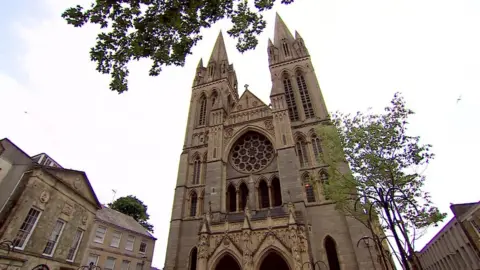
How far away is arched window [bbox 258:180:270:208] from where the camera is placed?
21656 millimetres

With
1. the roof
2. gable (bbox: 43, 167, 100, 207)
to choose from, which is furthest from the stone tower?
gable (bbox: 43, 167, 100, 207)

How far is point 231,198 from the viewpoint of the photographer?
76.2 ft

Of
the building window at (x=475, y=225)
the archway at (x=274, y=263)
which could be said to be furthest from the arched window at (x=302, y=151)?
the building window at (x=475, y=225)

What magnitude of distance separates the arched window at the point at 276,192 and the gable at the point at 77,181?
14.3 metres

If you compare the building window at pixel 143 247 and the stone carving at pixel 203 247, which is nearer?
the stone carving at pixel 203 247

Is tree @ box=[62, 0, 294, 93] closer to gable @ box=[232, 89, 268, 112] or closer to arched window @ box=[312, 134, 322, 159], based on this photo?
arched window @ box=[312, 134, 322, 159]

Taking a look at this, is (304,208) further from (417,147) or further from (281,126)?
(417,147)

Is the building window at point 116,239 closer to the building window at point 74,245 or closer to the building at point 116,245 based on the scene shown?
the building at point 116,245

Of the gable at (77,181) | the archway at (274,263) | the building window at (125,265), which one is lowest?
the archway at (274,263)

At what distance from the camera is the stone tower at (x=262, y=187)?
16812mm

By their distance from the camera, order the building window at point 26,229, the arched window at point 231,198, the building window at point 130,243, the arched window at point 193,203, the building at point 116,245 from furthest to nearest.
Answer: the arched window at point 193,203 → the arched window at point 231,198 → the building window at point 130,243 → the building at point 116,245 → the building window at point 26,229

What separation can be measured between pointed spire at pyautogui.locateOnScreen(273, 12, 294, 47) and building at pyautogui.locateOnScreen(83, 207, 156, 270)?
29978 mm

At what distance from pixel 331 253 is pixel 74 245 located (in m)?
17.8

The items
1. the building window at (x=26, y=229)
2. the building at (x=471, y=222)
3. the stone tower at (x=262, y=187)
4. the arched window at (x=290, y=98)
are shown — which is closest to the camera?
the building window at (x=26, y=229)
